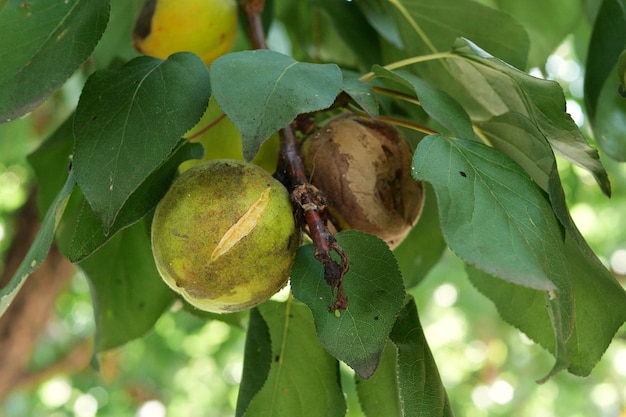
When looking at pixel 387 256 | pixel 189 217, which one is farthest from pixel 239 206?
pixel 387 256

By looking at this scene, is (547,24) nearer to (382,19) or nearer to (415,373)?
(382,19)

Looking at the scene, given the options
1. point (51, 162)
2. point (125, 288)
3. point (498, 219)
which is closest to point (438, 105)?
point (498, 219)

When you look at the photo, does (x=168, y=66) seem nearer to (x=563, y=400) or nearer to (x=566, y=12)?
(x=566, y=12)

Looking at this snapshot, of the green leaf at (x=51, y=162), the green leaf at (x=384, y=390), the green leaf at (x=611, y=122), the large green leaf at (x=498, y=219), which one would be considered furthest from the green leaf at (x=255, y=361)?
the green leaf at (x=611, y=122)

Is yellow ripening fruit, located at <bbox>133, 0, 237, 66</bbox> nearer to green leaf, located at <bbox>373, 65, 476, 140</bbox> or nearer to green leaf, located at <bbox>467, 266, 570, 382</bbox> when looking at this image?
green leaf, located at <bbox>373, 65, 476, 140</bbox>

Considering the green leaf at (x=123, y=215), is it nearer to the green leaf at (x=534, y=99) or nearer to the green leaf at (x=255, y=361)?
A: the green leaf at (x=255, y=361)
